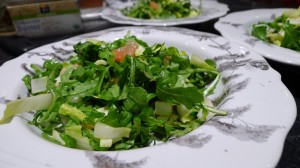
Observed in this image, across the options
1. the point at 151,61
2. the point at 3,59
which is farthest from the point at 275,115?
the point at 3,59

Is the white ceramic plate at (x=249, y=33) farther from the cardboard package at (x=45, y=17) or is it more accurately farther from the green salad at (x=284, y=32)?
the cardboard package at (x=45, y=17)

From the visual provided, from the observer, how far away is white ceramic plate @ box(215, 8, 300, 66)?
913mm

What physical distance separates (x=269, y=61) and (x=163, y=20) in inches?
27.9

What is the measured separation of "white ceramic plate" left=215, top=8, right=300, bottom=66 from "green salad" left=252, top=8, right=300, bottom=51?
Result: 0.20 ft

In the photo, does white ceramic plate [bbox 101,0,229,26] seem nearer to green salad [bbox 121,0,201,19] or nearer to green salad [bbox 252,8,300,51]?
green salad [bbox 121,0,201,19]

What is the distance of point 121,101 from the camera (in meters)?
0.74

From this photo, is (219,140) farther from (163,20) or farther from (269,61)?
(163,20)

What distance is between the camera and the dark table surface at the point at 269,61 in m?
0.68

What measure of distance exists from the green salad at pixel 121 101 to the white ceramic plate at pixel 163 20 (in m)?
0.59

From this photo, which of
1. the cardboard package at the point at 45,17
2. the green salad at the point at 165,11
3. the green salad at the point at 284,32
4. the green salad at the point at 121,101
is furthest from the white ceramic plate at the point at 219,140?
the green salad at the point at 165,11

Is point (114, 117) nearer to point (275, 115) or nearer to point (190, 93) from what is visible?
point (190, 93)

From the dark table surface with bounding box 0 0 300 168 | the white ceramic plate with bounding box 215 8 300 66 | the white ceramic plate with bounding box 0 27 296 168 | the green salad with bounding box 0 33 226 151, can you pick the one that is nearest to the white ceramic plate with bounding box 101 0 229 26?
the dark table surface with bounding box 0 0 300 168

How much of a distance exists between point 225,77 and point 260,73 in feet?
0.36

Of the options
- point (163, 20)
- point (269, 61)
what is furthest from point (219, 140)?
point (163, 20)
